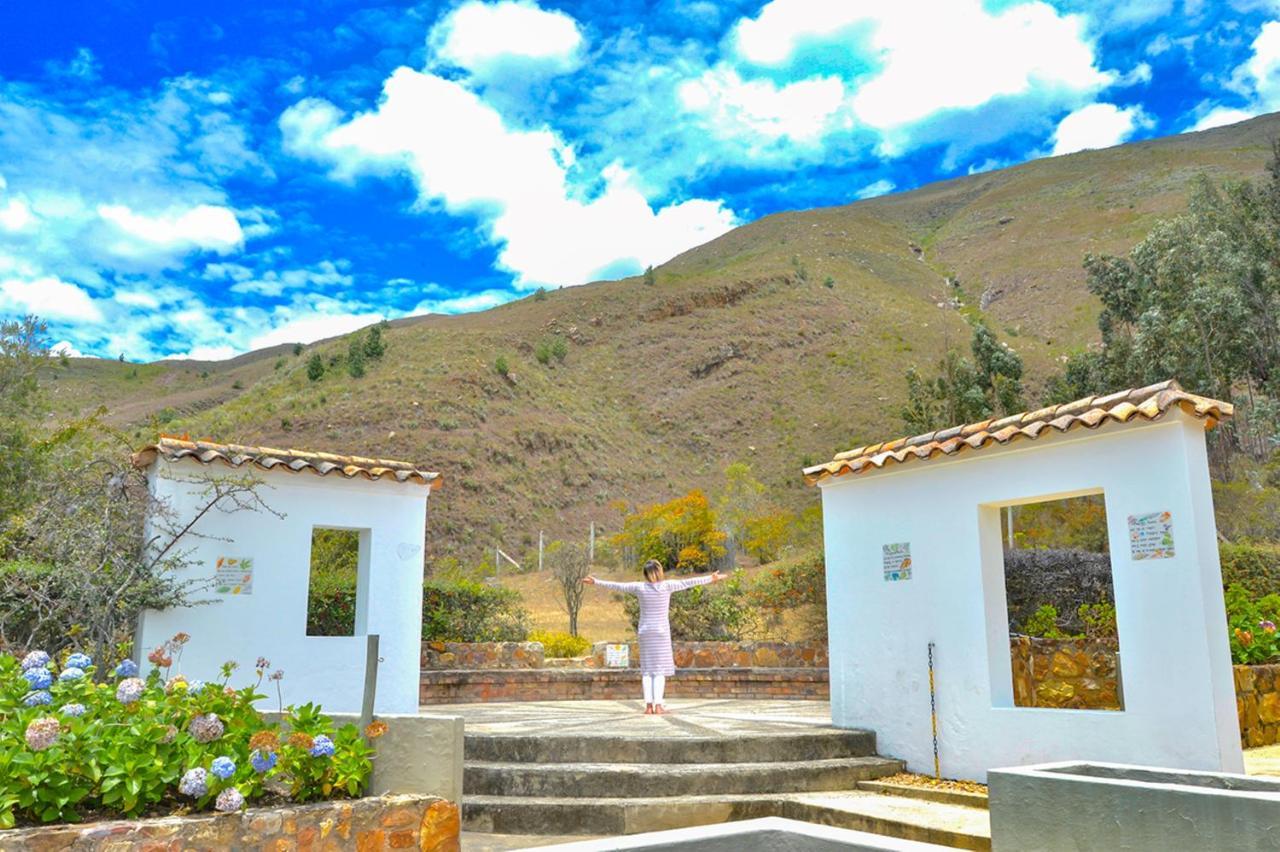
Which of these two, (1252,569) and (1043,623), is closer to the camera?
(1043,623)

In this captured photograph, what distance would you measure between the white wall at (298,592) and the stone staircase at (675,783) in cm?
247

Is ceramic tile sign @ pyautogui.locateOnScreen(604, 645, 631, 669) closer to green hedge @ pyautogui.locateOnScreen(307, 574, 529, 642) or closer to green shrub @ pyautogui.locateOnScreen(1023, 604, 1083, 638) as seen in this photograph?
green hedge @ pyautogui.locateOnScreen(307, 574, 529, 642)

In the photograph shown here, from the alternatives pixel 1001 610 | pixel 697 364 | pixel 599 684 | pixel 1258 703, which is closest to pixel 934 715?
pixel 1001 610

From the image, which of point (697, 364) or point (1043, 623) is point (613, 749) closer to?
point (1043, 623)

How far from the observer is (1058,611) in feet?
52.5

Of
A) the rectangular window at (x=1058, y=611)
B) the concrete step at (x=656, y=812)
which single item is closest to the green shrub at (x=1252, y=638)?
the rectangular window at (x=1058, y=611)

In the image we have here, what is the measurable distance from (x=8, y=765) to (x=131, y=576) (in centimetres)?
425

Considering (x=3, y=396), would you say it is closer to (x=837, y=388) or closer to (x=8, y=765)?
(x=8, y=765)

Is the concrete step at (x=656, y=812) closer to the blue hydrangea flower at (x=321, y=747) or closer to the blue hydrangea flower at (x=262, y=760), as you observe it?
the blue hydrangea flower at (x=321, y=747)

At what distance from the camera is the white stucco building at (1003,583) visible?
21.1 ft

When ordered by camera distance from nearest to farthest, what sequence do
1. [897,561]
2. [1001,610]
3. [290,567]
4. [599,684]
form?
[1001,610], [897,561], [290,567], [599,684]

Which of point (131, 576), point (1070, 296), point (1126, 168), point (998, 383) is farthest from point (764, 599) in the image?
point (1126, 168)

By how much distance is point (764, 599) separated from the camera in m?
16.5

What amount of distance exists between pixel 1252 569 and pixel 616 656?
10.9 metres
